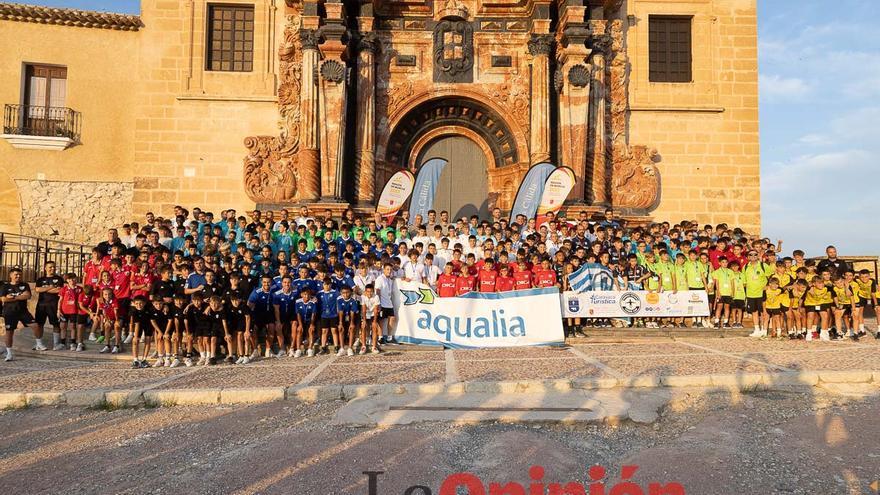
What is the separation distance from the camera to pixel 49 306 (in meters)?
8.95

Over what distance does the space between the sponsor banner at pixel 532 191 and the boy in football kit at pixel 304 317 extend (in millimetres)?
6013

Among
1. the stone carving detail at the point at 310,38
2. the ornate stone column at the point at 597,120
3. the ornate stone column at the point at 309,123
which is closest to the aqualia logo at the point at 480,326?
Answer: the ornate stone column at the point at 309,123

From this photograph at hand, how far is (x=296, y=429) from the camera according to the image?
482 cm

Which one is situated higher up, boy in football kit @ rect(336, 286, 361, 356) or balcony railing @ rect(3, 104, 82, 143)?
balcony railing @ rect(3, 104, 82, 143)

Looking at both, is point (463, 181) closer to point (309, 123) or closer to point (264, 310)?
point (309, 123)

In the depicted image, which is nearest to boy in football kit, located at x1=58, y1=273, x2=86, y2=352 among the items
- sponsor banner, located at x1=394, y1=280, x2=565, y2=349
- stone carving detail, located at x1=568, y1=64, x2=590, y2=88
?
sponsor banner, located at x1=394, y1=280, x2=565, y2=349

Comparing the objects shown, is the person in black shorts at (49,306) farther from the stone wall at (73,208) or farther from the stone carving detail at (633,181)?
the stone carving detail at (633,181)

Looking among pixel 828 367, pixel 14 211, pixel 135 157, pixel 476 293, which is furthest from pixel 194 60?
pixel 828 367

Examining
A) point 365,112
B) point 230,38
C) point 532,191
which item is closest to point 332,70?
point 365,112

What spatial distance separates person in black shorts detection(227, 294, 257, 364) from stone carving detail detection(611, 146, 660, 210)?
10.8 metres

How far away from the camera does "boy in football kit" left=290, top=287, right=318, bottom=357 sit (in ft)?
28.2

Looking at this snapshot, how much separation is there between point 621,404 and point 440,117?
38.6ft

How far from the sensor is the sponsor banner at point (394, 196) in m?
13.0

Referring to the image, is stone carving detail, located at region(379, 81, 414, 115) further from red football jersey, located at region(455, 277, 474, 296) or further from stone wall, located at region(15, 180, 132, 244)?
stone wall, located at region(15, 180, 132, 244)
